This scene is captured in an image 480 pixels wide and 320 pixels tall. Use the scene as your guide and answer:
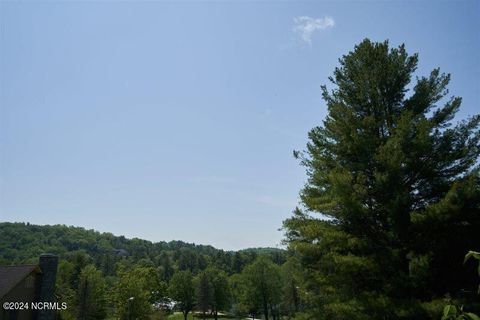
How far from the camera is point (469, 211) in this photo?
12.0 m

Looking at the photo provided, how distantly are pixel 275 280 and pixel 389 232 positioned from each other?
55.5 metres

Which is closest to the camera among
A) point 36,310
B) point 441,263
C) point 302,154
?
point 441,263

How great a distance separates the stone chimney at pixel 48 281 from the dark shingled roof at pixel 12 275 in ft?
1.80

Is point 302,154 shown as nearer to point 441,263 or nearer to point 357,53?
point 357,53

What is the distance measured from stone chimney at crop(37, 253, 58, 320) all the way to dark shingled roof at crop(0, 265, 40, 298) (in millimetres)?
547

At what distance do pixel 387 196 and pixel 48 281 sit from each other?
22.7 metres

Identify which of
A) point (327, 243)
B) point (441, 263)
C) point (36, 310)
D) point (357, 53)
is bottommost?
point (36, 310)

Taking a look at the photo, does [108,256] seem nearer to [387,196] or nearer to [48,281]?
[48,281]

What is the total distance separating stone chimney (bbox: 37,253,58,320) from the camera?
23694 millimetres

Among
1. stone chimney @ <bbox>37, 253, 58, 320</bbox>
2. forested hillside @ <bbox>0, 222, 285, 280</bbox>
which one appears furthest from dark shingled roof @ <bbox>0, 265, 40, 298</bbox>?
forested hillside @ <bbox>0, 222, 285, 280</bbox>

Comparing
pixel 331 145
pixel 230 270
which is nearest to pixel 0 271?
pixel 331 145

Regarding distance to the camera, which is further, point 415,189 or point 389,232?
point 415,189

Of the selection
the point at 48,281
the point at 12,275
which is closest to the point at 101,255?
the point at 48,281

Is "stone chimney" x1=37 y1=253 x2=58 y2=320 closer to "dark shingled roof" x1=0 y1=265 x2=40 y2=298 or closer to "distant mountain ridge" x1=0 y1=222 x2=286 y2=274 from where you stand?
"dark shingled roof" x1=0 y1=265 x2=40 y2=298
